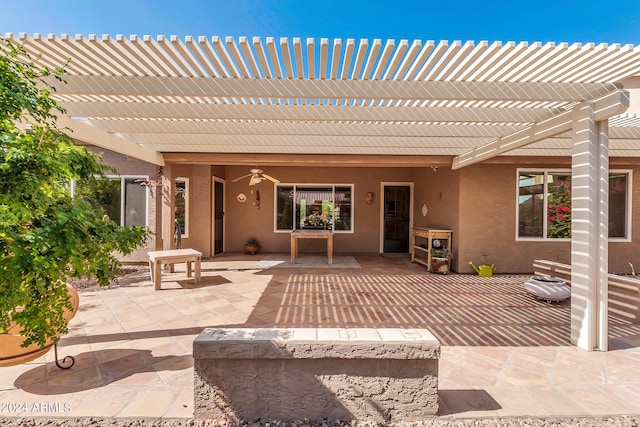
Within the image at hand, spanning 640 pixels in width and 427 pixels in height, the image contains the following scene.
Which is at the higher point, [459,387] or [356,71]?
[356,71]

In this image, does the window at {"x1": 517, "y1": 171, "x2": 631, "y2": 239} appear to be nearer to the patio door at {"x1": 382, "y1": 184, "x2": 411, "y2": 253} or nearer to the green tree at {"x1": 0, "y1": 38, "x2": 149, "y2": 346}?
the patio door at {"x1": 382, "y1": 184, "x2": 411, "y2": 253}

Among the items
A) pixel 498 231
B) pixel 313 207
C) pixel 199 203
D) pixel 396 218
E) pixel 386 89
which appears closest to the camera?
pixel 386 89

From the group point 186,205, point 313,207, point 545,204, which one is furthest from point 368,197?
point 186,205

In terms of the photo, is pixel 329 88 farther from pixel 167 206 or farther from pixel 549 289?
pixel 167 206

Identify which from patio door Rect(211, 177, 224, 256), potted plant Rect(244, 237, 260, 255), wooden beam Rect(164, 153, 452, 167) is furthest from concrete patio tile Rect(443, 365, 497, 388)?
patio door Rect(211, 177, 224, 256)

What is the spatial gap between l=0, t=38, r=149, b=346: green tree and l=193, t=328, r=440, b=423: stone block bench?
80 centimetres

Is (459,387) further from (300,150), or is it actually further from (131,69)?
(300,150)

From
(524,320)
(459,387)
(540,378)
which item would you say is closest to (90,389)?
(459,387)

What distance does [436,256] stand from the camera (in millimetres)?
6293

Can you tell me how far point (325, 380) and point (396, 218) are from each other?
7.40 meters

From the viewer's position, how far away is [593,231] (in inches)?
112

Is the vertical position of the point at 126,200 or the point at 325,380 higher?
the point at 126,200

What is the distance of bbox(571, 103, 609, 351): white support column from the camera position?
281 cm

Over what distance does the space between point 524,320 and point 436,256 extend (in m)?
2.71
